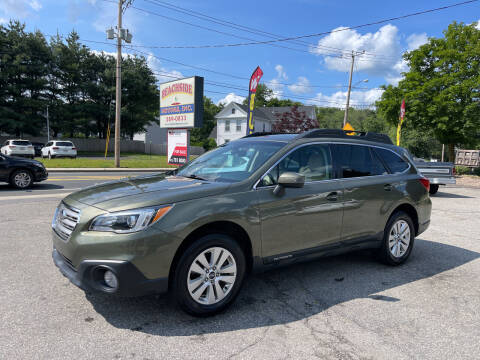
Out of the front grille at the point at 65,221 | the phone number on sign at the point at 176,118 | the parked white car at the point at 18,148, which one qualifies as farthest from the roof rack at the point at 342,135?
the parked white car at the point at 18,148

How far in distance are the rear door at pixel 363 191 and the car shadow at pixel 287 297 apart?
1.78 feet

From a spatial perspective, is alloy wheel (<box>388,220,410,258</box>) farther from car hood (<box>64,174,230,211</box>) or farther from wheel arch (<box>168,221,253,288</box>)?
car hood (<box>64,174,230,211</box>)

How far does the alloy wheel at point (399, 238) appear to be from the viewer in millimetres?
4828

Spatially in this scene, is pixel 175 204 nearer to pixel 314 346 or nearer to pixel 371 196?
pixel 314 346

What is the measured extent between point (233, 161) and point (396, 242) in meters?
2.59

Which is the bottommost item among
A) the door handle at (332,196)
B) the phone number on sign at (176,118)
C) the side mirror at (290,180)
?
the door handle at (332,196)

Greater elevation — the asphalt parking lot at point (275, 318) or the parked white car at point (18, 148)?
the parked white car at point (18, 148)

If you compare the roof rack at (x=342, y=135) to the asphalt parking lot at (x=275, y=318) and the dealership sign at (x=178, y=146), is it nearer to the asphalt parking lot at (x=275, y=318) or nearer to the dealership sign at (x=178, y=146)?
the asphalt parking lot at (x=275, y=318)

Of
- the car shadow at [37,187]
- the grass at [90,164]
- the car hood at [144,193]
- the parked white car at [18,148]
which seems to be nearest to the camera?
the car hood at [144,193]

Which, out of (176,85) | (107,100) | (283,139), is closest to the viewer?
(283,139)

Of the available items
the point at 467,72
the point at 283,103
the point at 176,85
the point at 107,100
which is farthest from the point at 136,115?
the point at 283,103

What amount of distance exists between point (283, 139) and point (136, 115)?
155 feet

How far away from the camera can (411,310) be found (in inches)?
140

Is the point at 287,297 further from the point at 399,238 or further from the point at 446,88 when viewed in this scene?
the point at 446,88
